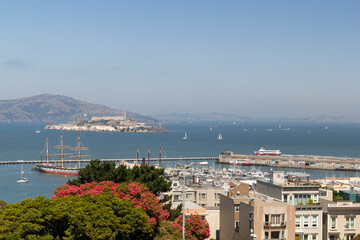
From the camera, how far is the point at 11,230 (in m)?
20.8

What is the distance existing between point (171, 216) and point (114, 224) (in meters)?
7.97

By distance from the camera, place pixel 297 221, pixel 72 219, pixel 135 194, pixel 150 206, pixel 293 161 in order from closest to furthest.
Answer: pixel 72 219 → pixel 297 221 → pixel 150 206 → pixel 135 194 → pixel 293 161

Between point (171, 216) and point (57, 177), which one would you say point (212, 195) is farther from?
point (57, 177)

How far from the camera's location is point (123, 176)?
3291cm

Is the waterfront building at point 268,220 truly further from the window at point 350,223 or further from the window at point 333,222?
the window at point 350,223

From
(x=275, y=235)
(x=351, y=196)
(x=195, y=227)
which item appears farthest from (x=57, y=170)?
(x=275, y=235)

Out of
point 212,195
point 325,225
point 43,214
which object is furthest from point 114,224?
point 212,195

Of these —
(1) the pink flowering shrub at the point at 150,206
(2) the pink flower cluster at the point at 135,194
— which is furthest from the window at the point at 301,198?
(2) the pink flower cluster at the point at 135,194

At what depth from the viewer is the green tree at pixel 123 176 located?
1252 inches

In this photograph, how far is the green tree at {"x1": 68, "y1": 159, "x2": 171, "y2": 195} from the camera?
3181cm

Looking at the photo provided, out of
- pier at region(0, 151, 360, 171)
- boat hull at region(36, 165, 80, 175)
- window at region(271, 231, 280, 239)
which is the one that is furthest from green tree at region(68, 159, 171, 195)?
pier at region(0, 151, 360, 171)

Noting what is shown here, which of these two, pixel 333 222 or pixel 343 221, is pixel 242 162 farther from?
pixel 333 222

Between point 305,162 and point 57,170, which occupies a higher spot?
point 305,162

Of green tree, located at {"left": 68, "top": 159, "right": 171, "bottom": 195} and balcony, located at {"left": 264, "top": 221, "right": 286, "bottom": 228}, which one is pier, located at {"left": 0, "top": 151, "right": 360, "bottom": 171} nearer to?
green tree, located at {"left": 68, "top": 159, "right": 171, "bottom": 195}
